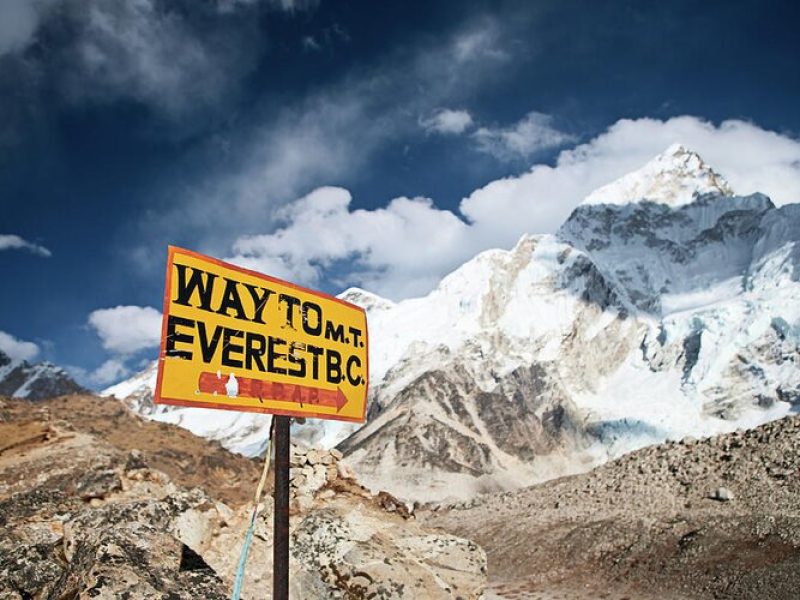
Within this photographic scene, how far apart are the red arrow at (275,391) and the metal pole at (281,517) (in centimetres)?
24

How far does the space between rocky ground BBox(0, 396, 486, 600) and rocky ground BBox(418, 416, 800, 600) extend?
466 inches

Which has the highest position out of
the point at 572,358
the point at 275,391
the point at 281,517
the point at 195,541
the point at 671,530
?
the point at 572,358

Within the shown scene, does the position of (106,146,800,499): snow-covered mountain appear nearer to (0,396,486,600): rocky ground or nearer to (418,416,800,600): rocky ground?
(418,416,800,600): rocky ground

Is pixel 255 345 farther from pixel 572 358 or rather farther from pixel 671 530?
pixel 572 358

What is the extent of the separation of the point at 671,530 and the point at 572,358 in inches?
5801

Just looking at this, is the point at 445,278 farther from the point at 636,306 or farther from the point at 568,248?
the point at 636,306

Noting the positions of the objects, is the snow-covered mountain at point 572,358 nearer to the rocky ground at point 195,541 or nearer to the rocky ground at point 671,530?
the rocky ground at point 671,530

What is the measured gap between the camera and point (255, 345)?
5168 millimetres

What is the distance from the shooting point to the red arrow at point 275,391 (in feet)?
15.6

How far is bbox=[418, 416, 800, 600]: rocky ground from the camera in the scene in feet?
57.2

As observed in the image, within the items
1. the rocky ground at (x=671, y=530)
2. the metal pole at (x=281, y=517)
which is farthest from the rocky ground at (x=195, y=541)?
the rocky ground at (x=671, y=530)

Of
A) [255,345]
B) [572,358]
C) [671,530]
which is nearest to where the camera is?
[255,345]

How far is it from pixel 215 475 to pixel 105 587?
33.4m

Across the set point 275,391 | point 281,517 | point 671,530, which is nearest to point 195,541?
point 281,517
